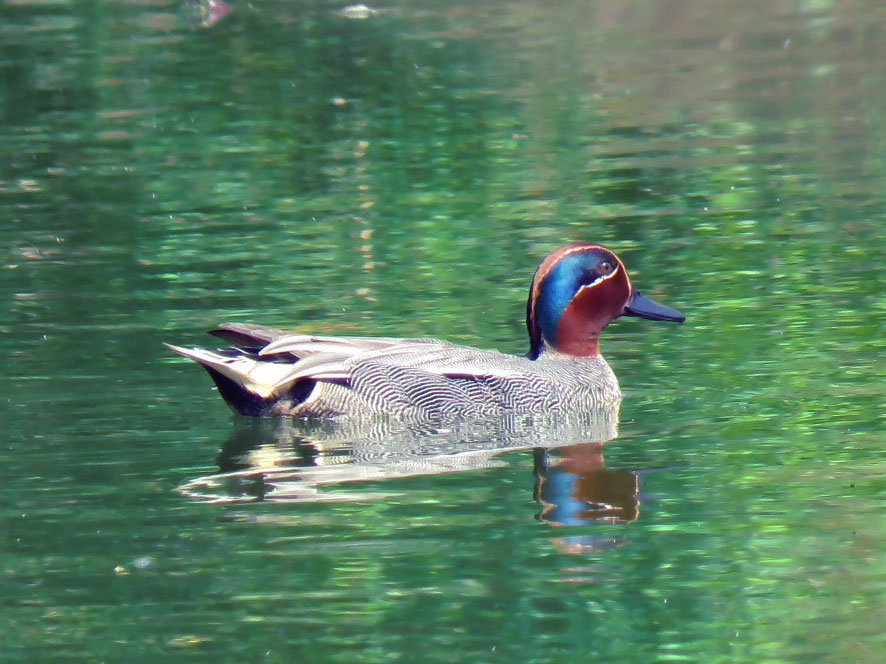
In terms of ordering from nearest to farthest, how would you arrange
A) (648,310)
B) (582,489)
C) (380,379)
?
(582,489) < (380,379) < (648,310)

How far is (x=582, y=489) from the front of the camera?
8484 millimetres

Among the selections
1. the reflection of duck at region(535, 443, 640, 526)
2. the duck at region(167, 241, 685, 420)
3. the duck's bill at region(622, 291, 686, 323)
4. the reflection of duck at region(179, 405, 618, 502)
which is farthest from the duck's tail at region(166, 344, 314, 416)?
the duck's bill at region(622, 291, 686, 323)

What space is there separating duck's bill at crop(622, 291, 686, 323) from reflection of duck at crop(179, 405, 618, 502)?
2.53 feet

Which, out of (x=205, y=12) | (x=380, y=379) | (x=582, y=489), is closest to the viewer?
(x=582, y=489)

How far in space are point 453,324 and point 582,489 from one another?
306cm

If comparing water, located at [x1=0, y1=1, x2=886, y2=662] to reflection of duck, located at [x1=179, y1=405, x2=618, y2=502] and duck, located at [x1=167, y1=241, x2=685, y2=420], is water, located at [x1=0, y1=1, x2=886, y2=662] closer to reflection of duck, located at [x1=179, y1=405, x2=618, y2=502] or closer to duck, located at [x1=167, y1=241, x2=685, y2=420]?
reflection of duck, located at [x1=179, y1=405, x2=618, y2=502]

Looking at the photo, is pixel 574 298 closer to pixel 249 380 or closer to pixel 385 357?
pixel 385 357

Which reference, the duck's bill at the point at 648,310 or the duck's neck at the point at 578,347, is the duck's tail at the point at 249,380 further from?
the duck's bill at the point at 648,310

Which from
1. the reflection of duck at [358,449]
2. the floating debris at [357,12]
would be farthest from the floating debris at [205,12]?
the reflection of duck at [358,449]

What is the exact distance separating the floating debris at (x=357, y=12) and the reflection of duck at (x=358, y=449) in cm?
1679

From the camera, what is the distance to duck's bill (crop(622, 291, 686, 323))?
10485 mm

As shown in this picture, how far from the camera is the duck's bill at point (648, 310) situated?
34.4 ft

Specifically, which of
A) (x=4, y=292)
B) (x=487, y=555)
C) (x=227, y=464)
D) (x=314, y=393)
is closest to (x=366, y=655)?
(x=487, y=555)

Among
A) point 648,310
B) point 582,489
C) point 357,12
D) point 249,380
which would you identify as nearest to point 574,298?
point 648,310
